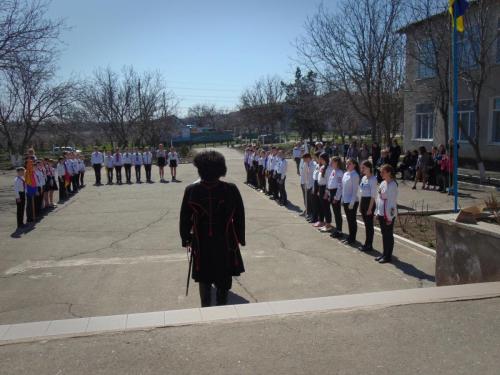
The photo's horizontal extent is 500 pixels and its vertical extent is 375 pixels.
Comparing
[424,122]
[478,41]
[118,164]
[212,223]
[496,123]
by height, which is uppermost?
[478,41]

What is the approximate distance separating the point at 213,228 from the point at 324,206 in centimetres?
645

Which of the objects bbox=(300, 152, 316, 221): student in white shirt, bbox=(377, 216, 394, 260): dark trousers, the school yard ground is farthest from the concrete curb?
bbox=(300, 152, 316, 221): student in white shirt

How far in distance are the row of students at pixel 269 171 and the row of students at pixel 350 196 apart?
2189 millimetres

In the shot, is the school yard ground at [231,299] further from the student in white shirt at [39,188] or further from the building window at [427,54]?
the building window at [427,54]

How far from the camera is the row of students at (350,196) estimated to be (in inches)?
307

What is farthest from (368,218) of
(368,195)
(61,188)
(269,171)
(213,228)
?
(61,188)

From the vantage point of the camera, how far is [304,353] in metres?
3.44

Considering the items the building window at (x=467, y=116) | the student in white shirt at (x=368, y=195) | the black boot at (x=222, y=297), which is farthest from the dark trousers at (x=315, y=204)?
the building window at (x=467, y=116)

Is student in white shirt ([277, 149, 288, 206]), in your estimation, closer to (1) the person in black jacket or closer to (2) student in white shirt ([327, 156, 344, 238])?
(2) student in white shirt ([327, 156, 344, 238])

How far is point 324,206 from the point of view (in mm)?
10688

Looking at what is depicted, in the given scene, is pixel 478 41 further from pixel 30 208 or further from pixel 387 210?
pixel 30 208

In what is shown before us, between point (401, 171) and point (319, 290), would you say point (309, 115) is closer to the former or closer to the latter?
point (401, 171)

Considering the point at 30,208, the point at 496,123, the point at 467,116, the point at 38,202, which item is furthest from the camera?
the point at 467,116

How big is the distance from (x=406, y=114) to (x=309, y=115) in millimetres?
17915
